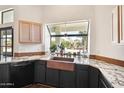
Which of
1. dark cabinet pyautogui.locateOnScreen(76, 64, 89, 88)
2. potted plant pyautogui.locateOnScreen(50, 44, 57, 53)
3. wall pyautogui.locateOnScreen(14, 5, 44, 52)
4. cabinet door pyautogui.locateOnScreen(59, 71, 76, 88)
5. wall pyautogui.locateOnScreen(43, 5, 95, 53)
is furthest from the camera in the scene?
potted plant pyautogui.locateOnScreen(50, 44, 57, 53)

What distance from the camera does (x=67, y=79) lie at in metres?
3.51

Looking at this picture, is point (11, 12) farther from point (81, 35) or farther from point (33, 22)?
point (81, 35)

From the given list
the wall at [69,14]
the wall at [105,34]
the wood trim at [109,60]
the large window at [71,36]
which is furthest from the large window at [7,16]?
the wood trim at [109,60]

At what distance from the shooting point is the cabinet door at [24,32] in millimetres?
4248

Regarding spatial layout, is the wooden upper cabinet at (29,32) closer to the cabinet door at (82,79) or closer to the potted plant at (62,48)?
the potted plant at (62,48)

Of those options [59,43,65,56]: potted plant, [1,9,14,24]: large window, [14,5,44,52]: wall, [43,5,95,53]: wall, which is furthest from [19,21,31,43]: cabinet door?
[59,43,65,56]: potted plant

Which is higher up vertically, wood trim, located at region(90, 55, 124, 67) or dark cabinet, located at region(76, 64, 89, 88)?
wood trim, located at region(90, 55, 124, 67)

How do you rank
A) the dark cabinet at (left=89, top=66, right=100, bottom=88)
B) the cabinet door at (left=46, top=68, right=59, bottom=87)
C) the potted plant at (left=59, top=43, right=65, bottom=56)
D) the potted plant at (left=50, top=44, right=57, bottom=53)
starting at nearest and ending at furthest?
the dark cabinet at (left=89, top=66, right=100, bottom=88), the cabinet door at (left=46, top=68, right=59, bottom=87), the potted plant at (left=59, top=43, right=65, bottom=56), the potted plant at (left=50, top=44, right=57, bottom=53)

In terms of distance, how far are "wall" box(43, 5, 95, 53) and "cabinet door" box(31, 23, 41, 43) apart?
1.10 feet

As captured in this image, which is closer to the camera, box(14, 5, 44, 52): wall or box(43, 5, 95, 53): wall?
box(43, 5, 95, 53): wall

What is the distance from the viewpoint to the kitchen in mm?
3283

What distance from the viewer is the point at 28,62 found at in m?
3.85

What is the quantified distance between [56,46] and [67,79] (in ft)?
5.08

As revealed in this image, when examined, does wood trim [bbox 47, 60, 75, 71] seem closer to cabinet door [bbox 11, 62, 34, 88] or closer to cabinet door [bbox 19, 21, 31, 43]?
cabinet door [bbox 11, 62, 34, 88]
